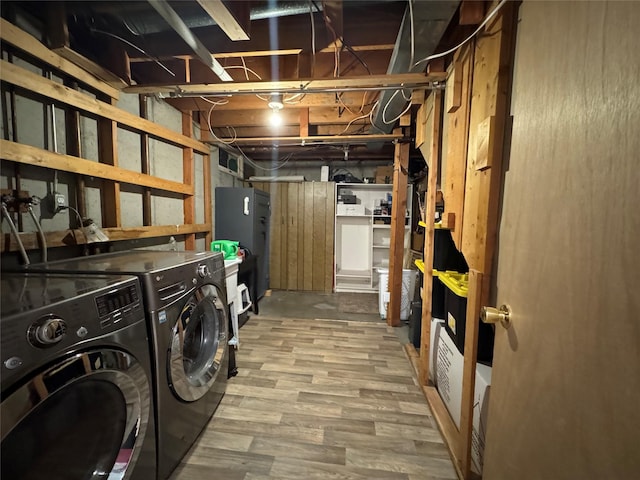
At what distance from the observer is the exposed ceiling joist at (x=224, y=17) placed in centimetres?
116

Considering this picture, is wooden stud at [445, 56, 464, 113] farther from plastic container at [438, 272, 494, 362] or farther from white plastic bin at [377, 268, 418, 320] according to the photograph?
white plastic bin at [377, 268, 418, 320]

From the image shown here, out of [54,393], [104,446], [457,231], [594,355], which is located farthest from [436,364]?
[54,393]

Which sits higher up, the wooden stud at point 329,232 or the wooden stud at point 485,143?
the wooden stud at point 485,143

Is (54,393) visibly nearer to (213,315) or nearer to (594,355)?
(213,315)

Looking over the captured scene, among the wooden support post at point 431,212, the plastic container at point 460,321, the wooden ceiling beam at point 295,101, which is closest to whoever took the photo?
the plastic container at point 460,321

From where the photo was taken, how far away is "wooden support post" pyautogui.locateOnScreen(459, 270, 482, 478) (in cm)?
117

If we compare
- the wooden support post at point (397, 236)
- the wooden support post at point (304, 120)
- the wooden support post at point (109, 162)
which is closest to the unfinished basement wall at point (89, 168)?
the wooden support post at point (109, 162)

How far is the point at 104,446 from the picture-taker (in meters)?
0.91

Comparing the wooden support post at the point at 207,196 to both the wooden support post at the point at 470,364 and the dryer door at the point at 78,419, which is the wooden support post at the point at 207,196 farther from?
the wooden support post at the point at 470,364

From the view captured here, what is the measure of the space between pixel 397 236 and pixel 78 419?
280 centimetres

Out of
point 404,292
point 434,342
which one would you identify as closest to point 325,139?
point 404,292

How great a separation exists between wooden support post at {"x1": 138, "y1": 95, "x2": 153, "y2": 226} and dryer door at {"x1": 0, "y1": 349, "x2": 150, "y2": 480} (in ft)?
5.50

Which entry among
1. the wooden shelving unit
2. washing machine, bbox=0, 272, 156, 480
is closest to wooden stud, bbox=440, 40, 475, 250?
the wooden shelving unit

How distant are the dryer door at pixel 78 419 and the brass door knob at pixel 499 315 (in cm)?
120
